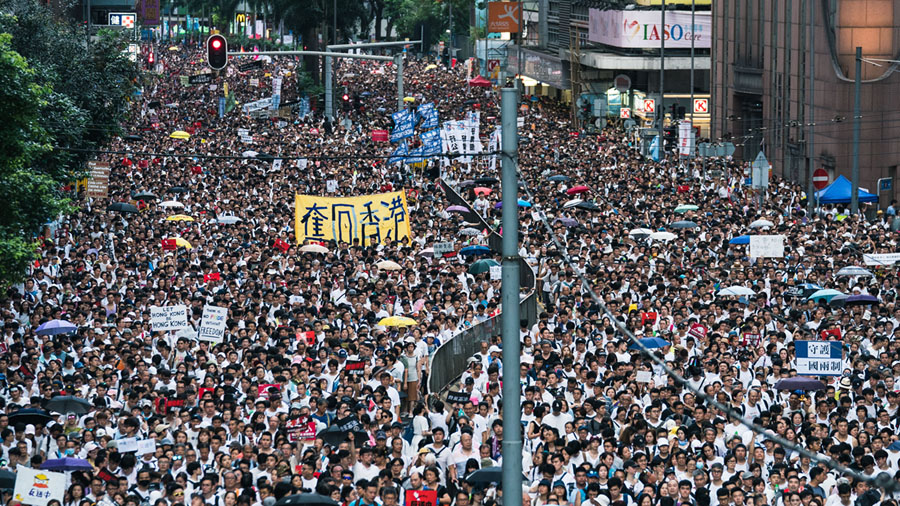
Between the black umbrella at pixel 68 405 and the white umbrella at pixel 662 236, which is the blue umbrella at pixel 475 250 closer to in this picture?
the white umbrella at pixel 662 236

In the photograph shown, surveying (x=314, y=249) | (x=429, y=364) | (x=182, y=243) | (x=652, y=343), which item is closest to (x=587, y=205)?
(x=314, y=249)

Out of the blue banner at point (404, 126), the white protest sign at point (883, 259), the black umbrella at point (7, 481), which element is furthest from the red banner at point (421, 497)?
the blue banner at point (404, 126)

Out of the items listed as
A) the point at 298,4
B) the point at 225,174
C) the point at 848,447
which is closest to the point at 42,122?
the point at 225,174

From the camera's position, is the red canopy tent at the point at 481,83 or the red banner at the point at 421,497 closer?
the red banner at the point at 421,497

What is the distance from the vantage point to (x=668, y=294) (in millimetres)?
22297

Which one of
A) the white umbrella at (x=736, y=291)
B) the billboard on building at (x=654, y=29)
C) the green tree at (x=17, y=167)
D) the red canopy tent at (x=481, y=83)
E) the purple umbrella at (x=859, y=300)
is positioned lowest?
the purple umbrella at (x=859, y=300)

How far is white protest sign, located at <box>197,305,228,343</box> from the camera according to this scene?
19.1 m

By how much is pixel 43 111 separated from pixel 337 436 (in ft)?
45.4

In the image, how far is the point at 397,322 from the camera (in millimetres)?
20703

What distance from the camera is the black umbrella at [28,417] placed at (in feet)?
50.6

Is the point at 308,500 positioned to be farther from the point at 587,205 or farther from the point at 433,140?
the point at 433,140

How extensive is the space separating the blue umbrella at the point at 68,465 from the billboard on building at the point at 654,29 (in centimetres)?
5319

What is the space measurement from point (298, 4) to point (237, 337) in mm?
57769

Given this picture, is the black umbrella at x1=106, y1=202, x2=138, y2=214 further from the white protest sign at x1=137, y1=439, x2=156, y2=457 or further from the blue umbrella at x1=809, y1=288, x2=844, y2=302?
the white protest sign at x1=137, y1=439, x2=156, y2=457
